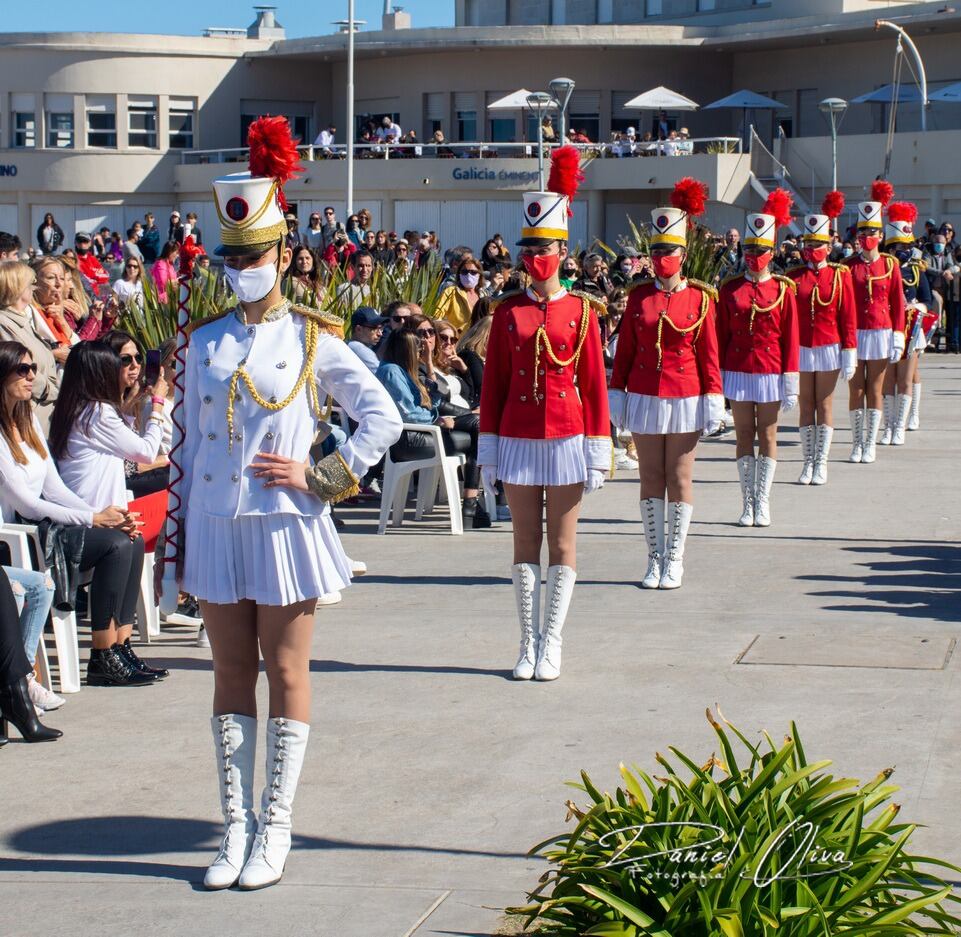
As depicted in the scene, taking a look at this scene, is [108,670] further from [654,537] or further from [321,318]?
[654,537]

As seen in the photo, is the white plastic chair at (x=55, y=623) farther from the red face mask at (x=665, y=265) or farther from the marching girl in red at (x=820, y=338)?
the marching girl in red at (x=820, y=338)

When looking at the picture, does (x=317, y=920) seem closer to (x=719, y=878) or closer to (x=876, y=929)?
(x=719, y=878)

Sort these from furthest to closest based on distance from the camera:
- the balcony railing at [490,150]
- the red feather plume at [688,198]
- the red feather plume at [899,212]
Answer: the balcony railing at [490,150], the red feather plume at [899,212], the red feather plume at [688,198]

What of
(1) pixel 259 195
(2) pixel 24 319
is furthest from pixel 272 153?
(2) pixel 24 319

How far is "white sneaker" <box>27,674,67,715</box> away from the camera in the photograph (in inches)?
285

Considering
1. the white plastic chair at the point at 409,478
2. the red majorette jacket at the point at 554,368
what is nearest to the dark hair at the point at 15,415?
the red majorette jacket at the point at 554,368

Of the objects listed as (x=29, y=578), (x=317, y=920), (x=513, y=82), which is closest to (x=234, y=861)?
(x=317, y=920)

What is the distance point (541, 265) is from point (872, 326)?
867cm

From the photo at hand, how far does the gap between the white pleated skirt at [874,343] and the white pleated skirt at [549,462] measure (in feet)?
28.2

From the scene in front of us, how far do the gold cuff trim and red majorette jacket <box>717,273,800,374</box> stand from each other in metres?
7.37

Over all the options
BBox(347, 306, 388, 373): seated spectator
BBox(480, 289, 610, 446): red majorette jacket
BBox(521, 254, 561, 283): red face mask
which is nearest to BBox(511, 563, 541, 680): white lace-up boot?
BBox(480, 289, 610, 446): red majorette jacket

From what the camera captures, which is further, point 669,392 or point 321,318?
point 669,392

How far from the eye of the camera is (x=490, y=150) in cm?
4816

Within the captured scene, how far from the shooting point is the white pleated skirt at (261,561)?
533 cm
